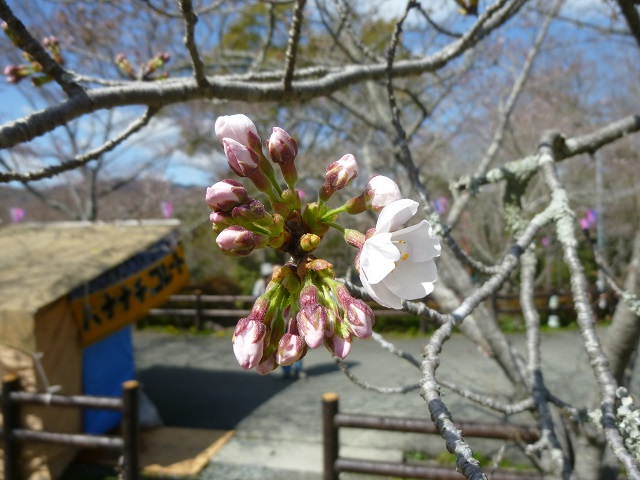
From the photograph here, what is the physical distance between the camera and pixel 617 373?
2168mm

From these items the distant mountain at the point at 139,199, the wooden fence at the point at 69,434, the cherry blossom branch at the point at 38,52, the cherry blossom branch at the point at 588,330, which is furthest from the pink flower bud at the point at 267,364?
the distant mountain at the point at 139,199

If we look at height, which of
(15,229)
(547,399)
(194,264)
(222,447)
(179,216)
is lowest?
(222,447)

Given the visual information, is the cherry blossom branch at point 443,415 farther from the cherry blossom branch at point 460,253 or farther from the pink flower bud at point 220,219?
the cherry blossom branch at point 460,253

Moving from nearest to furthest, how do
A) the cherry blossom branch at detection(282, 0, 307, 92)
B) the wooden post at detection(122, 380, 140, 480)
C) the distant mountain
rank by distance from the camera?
the cherry blossom branch at detection(282, 0, 307, 92)
the wooden post at detection(122, 380, 140, 480)
the distant mountain

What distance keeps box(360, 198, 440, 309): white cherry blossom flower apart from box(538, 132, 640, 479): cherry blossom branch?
1.17 feet

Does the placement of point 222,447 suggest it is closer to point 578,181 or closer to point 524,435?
point 524,435

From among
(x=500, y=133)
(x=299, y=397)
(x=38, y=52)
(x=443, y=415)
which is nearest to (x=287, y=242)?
(x=443, y=415)

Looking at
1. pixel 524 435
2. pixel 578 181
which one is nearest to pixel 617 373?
pixel 524 435

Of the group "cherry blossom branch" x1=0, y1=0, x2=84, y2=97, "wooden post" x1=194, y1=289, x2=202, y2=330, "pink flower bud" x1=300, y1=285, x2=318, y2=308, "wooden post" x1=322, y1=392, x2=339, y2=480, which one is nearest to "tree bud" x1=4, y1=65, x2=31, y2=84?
"cherry blossom branch" x1=0, y1=0, x2=84, y2=97

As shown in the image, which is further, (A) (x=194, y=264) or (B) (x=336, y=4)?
(A) (x=194, y=264)

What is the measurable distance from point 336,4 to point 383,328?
10161 mm

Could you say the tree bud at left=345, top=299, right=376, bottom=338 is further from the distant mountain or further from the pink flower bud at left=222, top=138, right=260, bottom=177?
the distant mountain

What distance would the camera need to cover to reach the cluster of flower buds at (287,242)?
722 millimetres

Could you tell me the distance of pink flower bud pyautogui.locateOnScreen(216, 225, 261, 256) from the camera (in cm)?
71
